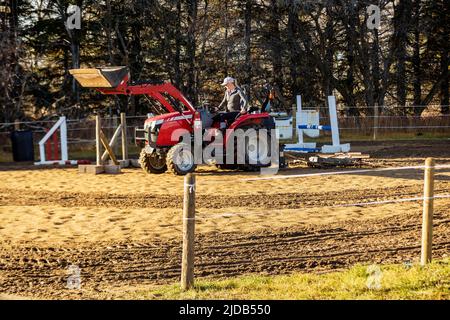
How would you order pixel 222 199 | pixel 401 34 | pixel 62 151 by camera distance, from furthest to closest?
pixel 401 34 < pixel 62 151 < pixel 222 199

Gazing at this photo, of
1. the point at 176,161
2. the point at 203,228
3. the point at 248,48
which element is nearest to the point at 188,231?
the point at 203,228

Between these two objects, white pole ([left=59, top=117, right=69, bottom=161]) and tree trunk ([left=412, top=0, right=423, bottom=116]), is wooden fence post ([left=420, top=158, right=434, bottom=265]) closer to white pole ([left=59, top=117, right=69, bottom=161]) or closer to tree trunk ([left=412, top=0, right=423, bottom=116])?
white pole ([left=59, top=117, right=69, bottom=161])

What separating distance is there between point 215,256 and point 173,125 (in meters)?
6.87

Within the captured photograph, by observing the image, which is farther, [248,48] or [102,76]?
[248,48]

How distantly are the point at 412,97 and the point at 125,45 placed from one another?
13.9m

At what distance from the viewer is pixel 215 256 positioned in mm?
7457

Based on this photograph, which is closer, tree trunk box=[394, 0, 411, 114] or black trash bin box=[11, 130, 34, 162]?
black trash bin box=[11, 130, 34, 162]

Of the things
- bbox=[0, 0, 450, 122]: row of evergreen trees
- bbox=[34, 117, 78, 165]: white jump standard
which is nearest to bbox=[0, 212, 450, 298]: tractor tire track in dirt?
bbox=[34, 117, 78, 165]: white jump standard

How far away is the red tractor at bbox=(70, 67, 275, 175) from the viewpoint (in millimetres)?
13668

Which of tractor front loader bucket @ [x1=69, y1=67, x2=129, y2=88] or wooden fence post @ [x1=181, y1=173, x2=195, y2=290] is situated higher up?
tractor front loader bucket @ [x1=69, y1=67, x2=129, y2=88]

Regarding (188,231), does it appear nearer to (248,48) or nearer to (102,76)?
(102,76)

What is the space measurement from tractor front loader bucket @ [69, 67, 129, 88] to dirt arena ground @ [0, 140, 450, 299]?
198 cm

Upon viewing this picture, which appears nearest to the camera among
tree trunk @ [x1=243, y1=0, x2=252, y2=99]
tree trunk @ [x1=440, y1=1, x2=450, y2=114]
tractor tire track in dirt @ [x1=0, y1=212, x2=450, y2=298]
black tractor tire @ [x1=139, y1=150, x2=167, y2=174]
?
tractor tire track in dirt @ [x1=0, y1=212, x2=450, y2=298]

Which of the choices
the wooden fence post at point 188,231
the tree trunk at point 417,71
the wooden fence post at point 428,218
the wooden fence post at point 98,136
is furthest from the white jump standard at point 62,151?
the tree trunk at point 417,71
